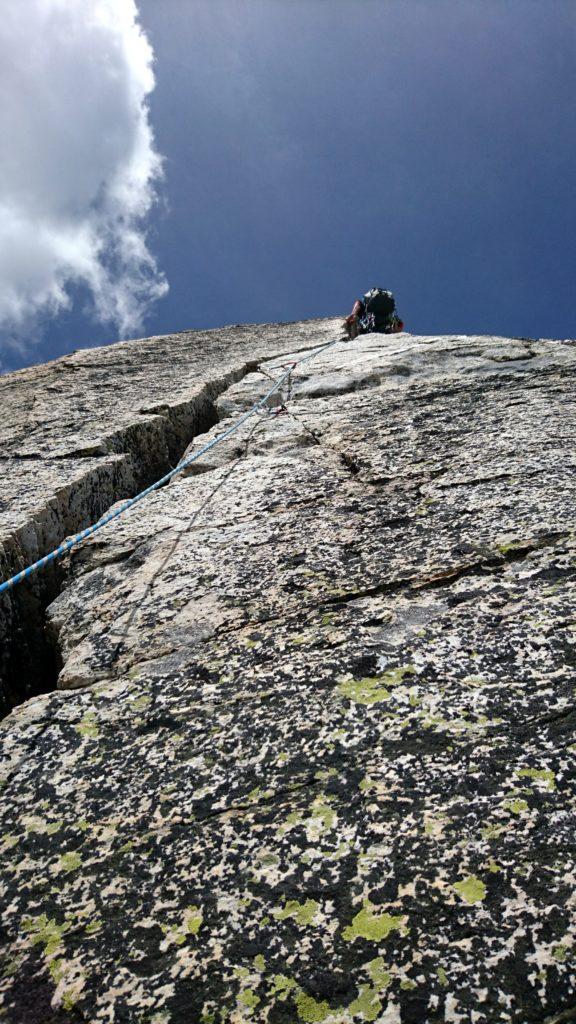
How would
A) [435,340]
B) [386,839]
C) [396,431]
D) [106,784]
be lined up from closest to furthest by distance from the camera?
1. [386,839]
2. [106,784]
3. [396,431]
4. [435,340]

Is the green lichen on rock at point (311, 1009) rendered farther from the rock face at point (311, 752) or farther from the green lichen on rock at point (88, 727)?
the green lichen on rock at point (88, 727)

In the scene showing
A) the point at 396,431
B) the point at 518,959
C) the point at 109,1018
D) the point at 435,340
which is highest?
the point at 435,340

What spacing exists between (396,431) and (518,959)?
3.49 m

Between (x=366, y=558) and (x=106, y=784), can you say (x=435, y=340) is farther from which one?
(x=106, y=784)

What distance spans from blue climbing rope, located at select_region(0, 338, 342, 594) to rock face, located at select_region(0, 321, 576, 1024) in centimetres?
12

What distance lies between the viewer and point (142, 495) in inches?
157

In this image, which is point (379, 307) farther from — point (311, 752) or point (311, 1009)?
point (311, 1009)

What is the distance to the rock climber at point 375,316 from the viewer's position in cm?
991

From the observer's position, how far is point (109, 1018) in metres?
1.47

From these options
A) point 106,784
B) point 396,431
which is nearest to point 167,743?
point 106,784

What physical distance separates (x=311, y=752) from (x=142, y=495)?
2470 millimetres

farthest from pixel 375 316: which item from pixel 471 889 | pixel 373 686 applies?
pixel 471 889

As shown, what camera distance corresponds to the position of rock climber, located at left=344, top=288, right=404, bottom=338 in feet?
32.5

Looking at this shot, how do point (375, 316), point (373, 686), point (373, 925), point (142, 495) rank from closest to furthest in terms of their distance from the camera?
Result: point (373, 925) → point (373, 686) → point (142, 495) → point (375, 316)
